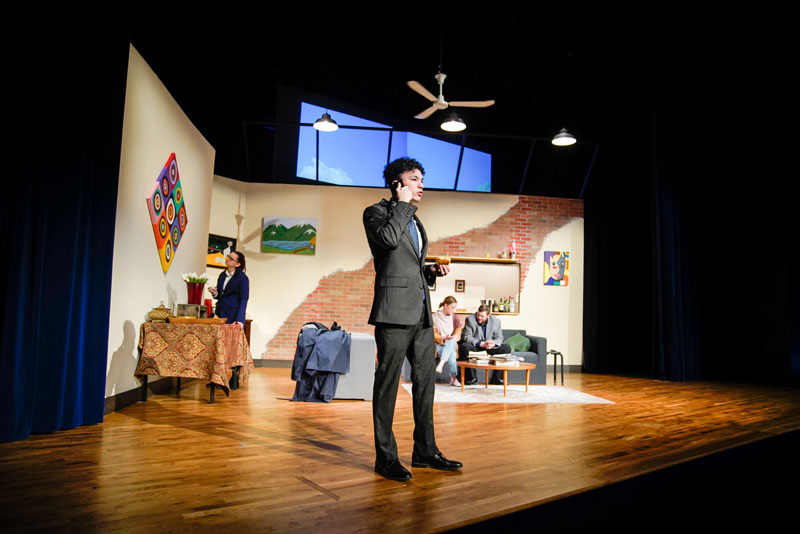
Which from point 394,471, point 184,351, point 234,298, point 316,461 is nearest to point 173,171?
point 234,298

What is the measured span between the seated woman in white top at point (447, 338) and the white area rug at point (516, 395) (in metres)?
0.24

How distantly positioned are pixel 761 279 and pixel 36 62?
8.87 m

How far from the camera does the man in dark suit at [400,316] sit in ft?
8.14

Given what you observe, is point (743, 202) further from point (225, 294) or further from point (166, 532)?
point (166, 532)

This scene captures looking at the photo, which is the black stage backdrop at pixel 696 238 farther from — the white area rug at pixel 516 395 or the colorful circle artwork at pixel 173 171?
the colorful circle artwork at pixel 173 171

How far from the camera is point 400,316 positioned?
97.7 inches

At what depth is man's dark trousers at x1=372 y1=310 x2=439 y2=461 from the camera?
250cm

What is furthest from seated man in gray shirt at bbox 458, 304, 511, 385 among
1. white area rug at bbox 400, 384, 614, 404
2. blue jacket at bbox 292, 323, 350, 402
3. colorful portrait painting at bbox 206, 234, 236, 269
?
colorful portrait painting at bbox 206, 234, 236, 269

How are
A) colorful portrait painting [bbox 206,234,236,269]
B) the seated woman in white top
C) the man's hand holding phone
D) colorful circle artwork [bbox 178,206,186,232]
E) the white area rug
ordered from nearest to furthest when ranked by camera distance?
the man's hand holding phone, the white area rug, colorful circle artwork [bbox 178,206,186,232], the seated woman in white top, colorful portrait painting [bbox 206,234,236,269]

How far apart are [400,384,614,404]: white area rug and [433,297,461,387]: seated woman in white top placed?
240mm

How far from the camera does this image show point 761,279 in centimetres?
762

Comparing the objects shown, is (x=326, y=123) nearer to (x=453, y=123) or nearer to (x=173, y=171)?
(x=453, y=123)

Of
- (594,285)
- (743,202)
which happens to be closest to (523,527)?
(594,285)

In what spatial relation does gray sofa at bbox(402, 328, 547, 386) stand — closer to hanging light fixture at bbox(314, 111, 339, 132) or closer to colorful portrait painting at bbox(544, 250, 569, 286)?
colorful portrait painting at bbox(544, 250, 569, 286)
